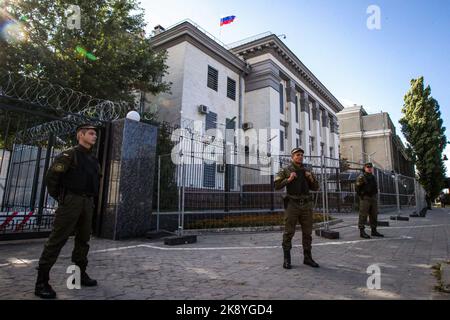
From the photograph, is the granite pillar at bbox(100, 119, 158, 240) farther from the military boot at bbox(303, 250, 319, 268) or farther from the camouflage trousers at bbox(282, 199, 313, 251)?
the military boot at bbox(303, 250, 319, 268)

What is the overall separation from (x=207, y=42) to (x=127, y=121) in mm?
14462

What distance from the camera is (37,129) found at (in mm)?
9742

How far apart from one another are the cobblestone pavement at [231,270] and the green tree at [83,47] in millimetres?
8340

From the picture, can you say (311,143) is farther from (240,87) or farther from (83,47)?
(83,47)

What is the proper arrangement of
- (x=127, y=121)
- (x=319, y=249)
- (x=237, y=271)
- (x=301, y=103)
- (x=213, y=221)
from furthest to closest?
(x=301, y=103) < (x=213, y=221) < (x=127, y=121) < (x=319, y=249) < (x=237, y=271)

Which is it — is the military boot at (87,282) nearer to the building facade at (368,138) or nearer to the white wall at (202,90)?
the white wall at (202,90)

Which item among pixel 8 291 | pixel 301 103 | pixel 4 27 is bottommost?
pixel 8 291

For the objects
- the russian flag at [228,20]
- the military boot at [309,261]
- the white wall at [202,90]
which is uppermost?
the russian flag at [228,20]

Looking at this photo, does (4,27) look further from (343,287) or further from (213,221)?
(343,287)

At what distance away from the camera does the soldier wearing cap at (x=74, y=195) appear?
3420 millimetres

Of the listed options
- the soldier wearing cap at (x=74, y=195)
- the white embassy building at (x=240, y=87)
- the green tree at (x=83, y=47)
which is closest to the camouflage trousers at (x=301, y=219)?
the soldier wearing cap at (x=74, y=195)

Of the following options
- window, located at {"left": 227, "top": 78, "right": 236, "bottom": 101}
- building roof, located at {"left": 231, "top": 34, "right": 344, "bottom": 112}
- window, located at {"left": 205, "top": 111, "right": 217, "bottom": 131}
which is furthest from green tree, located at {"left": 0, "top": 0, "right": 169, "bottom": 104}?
building roof, located at {"left": 231, "top": 34, "right": 344, "bottom": 112}

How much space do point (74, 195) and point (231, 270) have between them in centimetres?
258

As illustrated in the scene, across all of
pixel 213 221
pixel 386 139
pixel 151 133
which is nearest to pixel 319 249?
pixel 213 221
